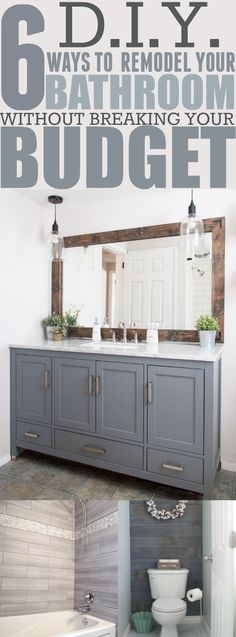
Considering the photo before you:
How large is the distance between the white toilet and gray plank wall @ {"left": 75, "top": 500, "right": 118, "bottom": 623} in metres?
0.11

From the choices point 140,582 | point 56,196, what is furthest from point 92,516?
point 56,196

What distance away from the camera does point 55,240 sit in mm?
2607

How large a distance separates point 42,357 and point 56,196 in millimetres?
1262

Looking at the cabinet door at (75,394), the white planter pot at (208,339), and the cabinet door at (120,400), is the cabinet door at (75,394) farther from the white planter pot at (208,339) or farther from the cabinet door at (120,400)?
the white planter pot at (208,339)

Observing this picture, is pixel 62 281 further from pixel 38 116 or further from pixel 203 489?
pixel 203 489

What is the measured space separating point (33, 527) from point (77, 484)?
3.52 ft

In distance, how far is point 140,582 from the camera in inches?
37.3

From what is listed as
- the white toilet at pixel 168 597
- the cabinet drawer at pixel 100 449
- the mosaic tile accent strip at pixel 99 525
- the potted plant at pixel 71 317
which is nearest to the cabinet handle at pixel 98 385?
the cabinet drawer at pixel 100 449

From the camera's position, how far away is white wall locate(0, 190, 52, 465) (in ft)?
7.59

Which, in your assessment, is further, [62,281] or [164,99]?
[62,281]

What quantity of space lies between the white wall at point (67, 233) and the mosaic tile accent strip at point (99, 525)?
1402 millimetres

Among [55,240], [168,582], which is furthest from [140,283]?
[168,582]

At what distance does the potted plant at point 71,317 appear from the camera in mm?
2803

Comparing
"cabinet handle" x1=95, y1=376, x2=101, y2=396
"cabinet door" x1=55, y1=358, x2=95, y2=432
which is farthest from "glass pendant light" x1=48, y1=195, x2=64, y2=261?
"cabinet handle" x1=95, y1=376, x2=101, y2=396
